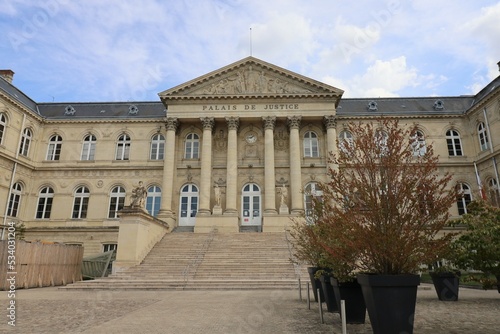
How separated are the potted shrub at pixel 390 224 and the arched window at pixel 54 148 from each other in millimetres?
32037

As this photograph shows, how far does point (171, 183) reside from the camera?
29641mm

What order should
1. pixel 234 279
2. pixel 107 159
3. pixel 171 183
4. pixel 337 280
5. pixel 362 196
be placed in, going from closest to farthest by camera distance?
pixel 362 196, pixel 337 280, pixel 234 279, pixel 171 183, pixel 107 159

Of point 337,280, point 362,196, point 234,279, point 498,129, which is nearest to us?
point 362,196

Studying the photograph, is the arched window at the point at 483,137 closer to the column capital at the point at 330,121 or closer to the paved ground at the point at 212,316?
the column capital at the point at 330,121

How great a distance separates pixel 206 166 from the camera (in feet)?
97.7

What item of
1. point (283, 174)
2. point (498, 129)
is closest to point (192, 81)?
point (283, 174)

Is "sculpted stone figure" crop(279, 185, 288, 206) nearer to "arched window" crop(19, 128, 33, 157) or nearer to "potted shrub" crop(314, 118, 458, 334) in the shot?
"potted shrub" crop(314, 118, 458, 334)

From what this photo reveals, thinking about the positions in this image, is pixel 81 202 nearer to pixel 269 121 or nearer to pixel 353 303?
pixel 269 121

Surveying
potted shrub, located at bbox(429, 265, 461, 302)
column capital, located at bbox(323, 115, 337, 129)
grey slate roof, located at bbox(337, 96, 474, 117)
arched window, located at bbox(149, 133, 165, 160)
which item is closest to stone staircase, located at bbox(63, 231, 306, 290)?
potted shrub, located at bbox(429, 265, 461, 302)

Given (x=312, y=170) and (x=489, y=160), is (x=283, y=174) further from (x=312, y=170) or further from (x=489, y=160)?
(x=489, y=160)

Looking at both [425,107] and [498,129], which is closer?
[498,129]

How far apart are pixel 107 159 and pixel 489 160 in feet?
106

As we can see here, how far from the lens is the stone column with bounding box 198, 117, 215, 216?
28.7m

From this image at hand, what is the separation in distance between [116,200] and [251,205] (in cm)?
1186
